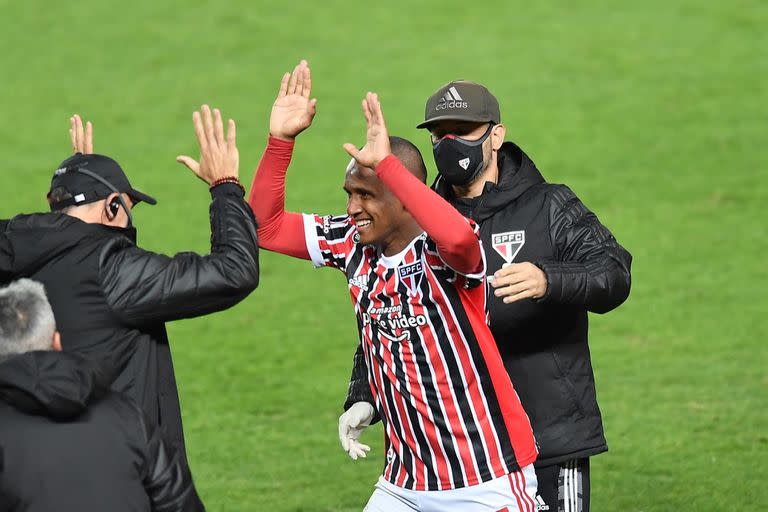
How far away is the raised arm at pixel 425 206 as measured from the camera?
5.27 metres

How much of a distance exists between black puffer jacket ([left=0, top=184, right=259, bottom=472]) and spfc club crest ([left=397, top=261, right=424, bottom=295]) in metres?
0.78

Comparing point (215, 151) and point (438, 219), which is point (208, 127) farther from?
point (438, 219)

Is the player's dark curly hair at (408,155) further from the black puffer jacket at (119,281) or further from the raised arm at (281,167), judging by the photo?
the black puffer jacket at (119,281)

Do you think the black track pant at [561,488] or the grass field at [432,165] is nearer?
the black track pant at [561,488]

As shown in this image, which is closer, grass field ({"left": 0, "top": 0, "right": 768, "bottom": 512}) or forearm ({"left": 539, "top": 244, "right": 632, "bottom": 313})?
forearm ({"left": 539, "top": 244, "right": 632, "bottom": 313})

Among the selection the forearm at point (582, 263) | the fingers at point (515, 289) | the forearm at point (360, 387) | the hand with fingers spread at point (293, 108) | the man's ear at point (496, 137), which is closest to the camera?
the fingers at point (515, 289)

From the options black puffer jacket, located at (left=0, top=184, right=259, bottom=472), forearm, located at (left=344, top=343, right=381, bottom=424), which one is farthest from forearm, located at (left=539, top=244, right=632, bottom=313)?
black puffer jacket, located at (left=0, top=184, right=259, bottom=472)

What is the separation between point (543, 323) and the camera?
20.2 ft

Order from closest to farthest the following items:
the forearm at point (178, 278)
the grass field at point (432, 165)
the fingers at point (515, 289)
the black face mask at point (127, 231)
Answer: the forearm at point (178, 278) → the black face mask at point (127, 231) → the fingers at point (515, 289) → the grass field at point (432, 165)

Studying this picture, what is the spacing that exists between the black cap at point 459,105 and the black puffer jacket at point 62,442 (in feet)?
7.87

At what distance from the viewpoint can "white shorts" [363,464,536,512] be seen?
5615 mm

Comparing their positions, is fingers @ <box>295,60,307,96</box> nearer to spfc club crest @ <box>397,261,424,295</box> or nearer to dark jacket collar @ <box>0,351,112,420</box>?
spfc club crest @ <box>397,261,424,295</box>

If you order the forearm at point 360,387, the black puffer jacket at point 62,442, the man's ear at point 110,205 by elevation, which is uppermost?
the man's ear at point 110,205

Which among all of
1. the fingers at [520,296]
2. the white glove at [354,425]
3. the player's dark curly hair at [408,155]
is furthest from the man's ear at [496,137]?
the white glove at [354,425]
